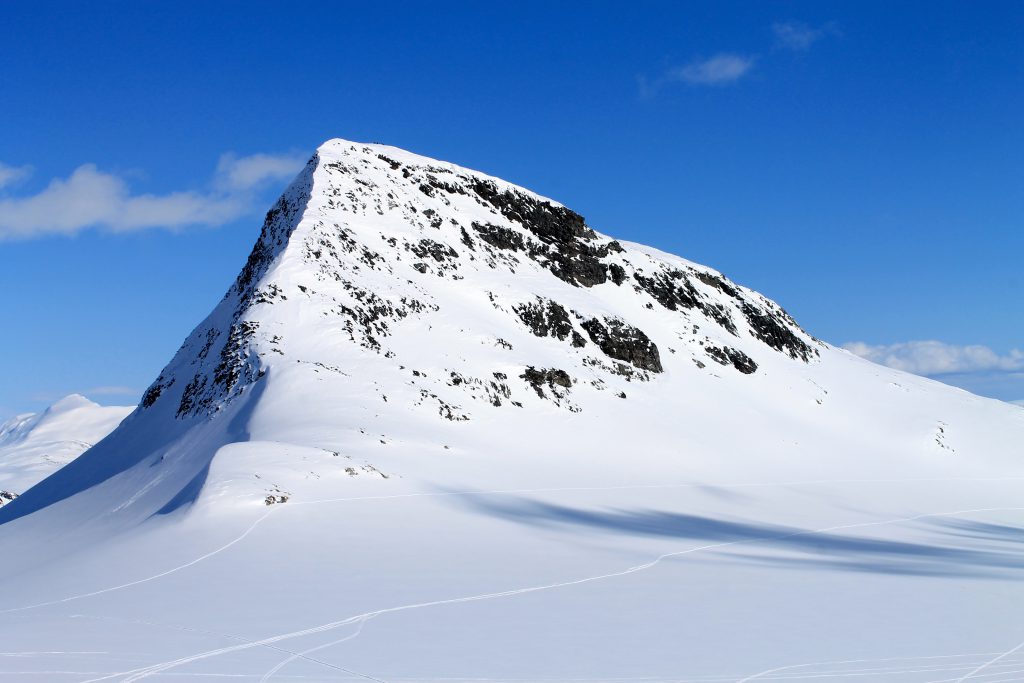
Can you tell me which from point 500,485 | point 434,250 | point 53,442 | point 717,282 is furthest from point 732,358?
point 53,442

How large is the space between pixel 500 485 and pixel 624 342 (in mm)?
24214

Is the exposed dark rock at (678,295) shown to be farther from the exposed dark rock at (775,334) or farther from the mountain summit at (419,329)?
the exposed dark rock at (775,334)

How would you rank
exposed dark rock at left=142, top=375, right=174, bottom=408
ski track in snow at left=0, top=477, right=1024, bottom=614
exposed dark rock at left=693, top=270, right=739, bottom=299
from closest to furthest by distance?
ski track in snow at left=0, top=477, right=1024, bottom=614 < exposed dark rock at left=142, top=375, right=174, bottom=408 < exposed dark rock at left=693, top=270, right=739, bottom=299

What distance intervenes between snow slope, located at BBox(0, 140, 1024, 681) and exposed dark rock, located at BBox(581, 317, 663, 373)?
17 centimetres

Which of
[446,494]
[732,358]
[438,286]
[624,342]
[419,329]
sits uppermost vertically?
[438,286]

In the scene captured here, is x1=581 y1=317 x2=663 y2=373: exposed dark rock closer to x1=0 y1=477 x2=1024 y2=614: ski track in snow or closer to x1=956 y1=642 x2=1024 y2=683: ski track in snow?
x1=0 y1=477 x2=1024 y2=614: ski track in snow

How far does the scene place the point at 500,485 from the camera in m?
30.6

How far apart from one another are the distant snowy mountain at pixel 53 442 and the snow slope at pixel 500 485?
96.1 metres

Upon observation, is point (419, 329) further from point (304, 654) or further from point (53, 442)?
point (53, 442)

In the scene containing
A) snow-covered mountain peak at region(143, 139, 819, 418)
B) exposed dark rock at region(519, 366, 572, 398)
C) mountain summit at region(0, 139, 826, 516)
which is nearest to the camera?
mountain summit at region(0, 139, 826, 516)

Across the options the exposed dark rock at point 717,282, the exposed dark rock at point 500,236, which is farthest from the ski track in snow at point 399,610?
the exposed dark rock at point 717,282

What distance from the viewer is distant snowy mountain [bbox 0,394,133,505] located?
138 metres

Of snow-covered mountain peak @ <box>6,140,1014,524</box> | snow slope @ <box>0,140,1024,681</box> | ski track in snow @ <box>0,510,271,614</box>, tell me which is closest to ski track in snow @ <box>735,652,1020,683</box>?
snow slope @ <box>0,140,1024,681</box>

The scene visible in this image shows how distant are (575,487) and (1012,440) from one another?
131 ft
